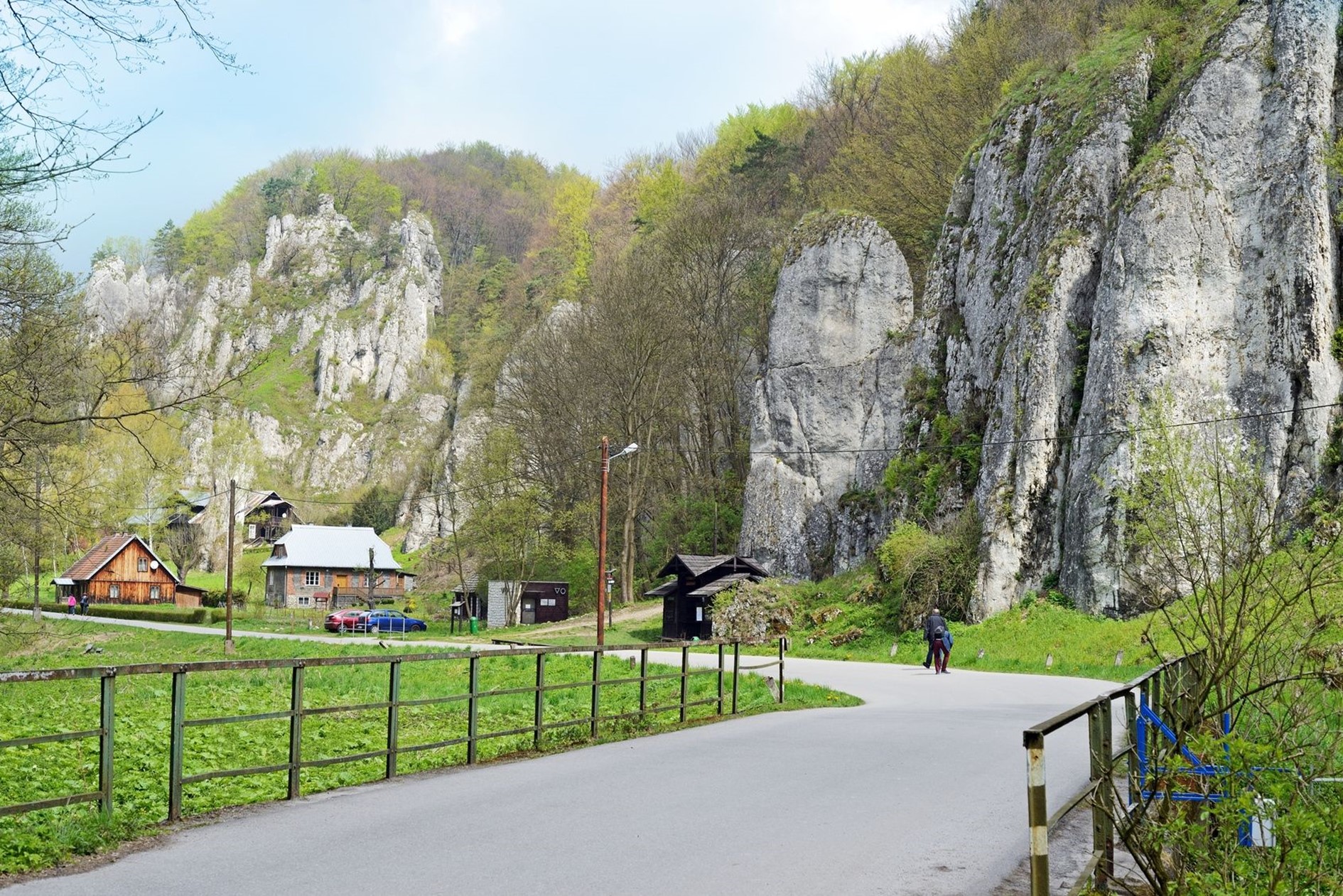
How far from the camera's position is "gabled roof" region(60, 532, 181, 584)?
7894cm

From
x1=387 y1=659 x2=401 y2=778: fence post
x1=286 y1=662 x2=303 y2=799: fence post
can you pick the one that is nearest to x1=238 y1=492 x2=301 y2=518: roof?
x1=387 y1=659 x2=401 y2=778: fence post

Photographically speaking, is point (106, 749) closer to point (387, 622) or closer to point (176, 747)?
point (176, 747)

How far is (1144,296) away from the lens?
3528 cm

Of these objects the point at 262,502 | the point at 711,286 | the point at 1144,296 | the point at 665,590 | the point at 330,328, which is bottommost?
the point at 665,590

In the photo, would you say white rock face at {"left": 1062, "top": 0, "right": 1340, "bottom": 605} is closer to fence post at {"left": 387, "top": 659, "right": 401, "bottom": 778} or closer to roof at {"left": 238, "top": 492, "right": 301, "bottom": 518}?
fence post at {"left": 387, "top": 659, "right": 401, "bottom": 778}

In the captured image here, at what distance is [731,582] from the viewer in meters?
44.2

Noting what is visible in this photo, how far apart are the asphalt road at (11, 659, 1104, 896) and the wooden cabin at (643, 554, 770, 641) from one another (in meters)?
31.0

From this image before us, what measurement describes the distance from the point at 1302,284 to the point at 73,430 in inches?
1276

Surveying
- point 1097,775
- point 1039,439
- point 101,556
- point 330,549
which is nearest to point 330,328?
point 330,549

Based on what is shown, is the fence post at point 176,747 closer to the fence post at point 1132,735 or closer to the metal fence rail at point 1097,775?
the metal fence rail at point 1097,775

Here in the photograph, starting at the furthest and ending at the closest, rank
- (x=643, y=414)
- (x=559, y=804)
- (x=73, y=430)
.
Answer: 1. (x=643, y=414)
2. (x=73, y=430)
3. (x=559, y=804)

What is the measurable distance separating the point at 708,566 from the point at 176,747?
37.6 meters

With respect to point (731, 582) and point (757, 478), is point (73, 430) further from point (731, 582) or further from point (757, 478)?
point (757, 478)

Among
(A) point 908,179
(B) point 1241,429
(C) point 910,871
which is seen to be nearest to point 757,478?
(A) point 908,179
